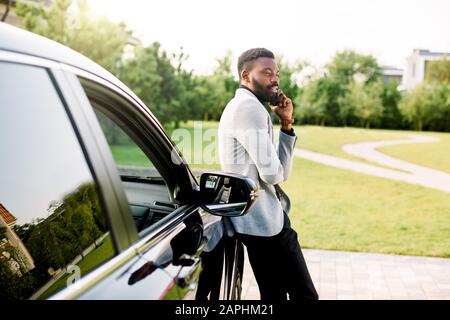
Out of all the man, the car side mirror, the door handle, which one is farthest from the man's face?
the door handle

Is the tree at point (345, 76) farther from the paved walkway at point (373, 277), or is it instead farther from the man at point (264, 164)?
the man at point (264, 164)

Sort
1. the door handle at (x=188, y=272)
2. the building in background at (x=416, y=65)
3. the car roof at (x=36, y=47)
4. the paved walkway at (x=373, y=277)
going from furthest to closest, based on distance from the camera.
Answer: the building in background at (x=416, y=65) → the paved walkway at (x=373, y=277) → the door handle at (x=188, y=272) → the car roof at (x=36, y=47)

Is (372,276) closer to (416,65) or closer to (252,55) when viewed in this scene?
(252,55)

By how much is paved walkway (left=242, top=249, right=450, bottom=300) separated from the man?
170 cm

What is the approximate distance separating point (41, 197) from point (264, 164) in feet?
4.70

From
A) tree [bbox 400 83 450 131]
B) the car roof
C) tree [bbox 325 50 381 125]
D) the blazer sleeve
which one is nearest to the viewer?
the car roof

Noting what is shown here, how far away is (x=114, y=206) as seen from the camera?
4.64 feet

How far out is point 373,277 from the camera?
521 centimetres

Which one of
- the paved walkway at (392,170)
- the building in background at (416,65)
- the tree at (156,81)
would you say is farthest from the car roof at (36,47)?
the building in background at (416,65)

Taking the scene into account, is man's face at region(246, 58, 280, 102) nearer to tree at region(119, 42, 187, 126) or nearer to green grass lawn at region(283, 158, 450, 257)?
green grass lawn at region(283, 158, 450, 257)

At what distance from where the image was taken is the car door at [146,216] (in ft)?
4.22

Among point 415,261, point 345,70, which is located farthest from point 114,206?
point 345,70

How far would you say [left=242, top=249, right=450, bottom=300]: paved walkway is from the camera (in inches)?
184

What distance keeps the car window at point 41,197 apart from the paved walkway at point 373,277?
3.15 metres
